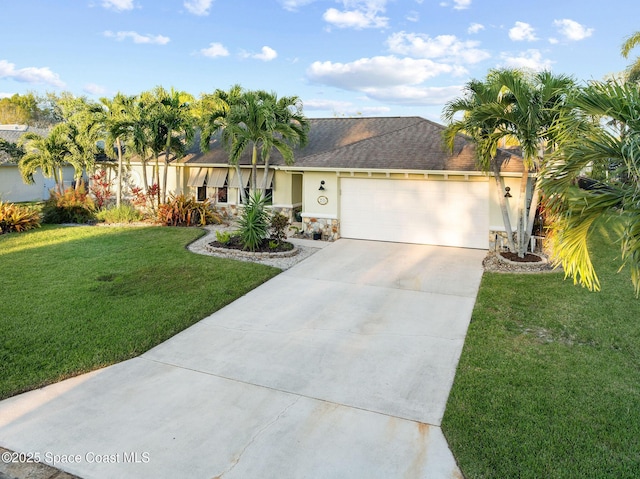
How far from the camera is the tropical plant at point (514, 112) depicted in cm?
902

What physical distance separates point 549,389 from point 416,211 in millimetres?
8564

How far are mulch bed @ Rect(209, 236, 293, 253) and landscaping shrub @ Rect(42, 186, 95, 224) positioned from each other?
808 centimetres

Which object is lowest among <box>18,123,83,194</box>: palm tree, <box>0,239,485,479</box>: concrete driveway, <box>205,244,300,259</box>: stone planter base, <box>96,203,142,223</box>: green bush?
<box>0,239,485,479</box>: concrete driveway

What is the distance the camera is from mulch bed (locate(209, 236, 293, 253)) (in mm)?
11977

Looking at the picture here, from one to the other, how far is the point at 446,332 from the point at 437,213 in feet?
21.8

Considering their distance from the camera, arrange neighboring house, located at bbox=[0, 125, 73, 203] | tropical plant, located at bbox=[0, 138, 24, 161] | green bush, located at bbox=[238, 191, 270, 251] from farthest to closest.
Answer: neighboring house, located at bbox=[0, 125, 73, 203] → tropical plant, located at bbox=[0, 138, 24, 161] → green bush, located at bbox=[238, 191, 270, 251]

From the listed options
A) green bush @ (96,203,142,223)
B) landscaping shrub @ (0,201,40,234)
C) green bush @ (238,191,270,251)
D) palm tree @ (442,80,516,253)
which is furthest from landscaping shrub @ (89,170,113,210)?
palm tree @ (442,80,516,253)

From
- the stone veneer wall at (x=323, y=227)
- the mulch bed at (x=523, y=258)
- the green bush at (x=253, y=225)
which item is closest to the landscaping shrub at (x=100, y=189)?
the green bush at (x=253, y=225)

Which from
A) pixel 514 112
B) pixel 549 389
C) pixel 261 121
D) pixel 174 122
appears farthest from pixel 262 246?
pixel 549 389

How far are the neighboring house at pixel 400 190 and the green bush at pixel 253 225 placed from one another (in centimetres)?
251

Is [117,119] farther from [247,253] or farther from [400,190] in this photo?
[400,190]

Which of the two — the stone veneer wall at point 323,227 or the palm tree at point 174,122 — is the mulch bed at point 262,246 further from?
the palm tree at point 174,122

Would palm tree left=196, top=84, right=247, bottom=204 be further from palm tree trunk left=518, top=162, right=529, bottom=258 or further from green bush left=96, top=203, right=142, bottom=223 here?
palm tree trunk left=518, top=162, right=529, bottom=258

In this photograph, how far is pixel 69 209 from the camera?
56.4 ft
